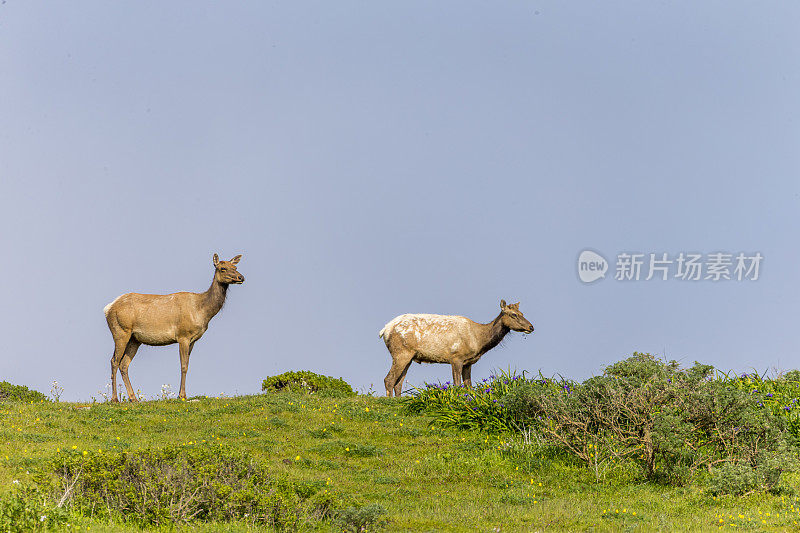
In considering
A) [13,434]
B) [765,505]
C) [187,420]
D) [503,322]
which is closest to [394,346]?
[503,322]

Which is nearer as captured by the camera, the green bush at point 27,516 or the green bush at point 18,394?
the green bush at point 27,516

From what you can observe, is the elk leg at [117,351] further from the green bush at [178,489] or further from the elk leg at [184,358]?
the green bush at [178,489]

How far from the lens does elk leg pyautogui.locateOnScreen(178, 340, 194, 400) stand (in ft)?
67.2

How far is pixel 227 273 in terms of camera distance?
21.5 meters

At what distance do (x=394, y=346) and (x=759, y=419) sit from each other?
1026 cm

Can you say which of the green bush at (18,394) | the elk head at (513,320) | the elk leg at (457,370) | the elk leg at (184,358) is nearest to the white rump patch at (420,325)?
the elk leg at (457,370)

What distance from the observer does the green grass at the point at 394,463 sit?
998 cm

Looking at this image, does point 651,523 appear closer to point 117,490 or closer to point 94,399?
point 117,490

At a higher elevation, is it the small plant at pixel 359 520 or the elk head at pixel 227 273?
the elk head at pixel 227 273

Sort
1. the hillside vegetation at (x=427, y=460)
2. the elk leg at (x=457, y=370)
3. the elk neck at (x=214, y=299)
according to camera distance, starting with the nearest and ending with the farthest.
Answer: the hillside vegetation at (x=427, y=460)
the elk leg at (x=457, y=370)
the elk neck at (x=214, y=299)

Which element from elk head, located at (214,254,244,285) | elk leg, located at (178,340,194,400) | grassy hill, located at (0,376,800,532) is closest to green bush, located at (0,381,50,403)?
grassy hill, located at (0,376,800,532)

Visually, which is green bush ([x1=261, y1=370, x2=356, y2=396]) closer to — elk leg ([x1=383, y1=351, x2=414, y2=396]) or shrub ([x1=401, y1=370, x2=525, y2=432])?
elk leg ([x1=383, y1=351, x2=414, y2=396])

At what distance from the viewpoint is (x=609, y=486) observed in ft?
40.2

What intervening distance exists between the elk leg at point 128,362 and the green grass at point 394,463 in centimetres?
146
